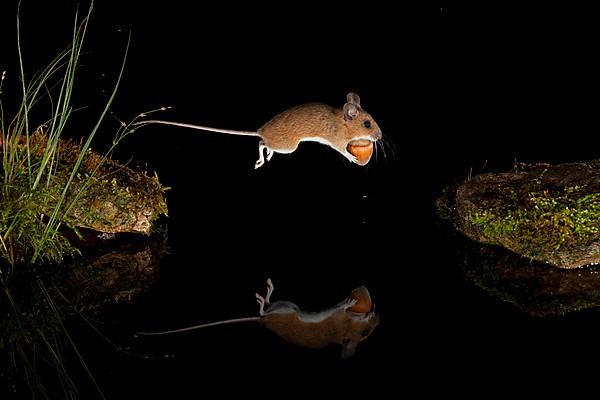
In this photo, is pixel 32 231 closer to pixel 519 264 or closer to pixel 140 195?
pixel 140 195

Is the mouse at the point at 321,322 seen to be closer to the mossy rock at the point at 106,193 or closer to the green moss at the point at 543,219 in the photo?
the green moss at the point at 543,219

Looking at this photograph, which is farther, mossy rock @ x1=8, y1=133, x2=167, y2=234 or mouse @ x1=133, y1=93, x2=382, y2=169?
mossy rock @ x1=8, y1=133, x2=167, y2=234

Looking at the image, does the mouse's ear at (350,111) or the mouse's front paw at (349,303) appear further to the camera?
the mouse's ear at (350,111)

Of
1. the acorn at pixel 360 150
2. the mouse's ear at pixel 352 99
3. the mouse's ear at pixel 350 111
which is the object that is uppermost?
the mouse's ear at pixel 352 99

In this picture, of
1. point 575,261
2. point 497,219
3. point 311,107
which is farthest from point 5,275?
point 575,261

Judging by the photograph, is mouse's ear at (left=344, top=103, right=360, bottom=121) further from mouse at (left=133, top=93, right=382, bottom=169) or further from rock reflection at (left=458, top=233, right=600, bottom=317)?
rock reflection at (left=458, top=233, right=600, bottom=317)

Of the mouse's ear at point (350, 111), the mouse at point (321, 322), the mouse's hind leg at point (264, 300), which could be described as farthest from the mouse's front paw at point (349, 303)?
the mouse's ear at point (350, 111)

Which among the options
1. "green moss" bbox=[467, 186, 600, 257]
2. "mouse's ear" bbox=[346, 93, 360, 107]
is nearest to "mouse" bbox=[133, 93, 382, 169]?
"mouse's ear" bbox=[346, 93, 360, 107]

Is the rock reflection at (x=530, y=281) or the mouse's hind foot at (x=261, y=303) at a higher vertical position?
the rock reflection at (x=530, y=281)
